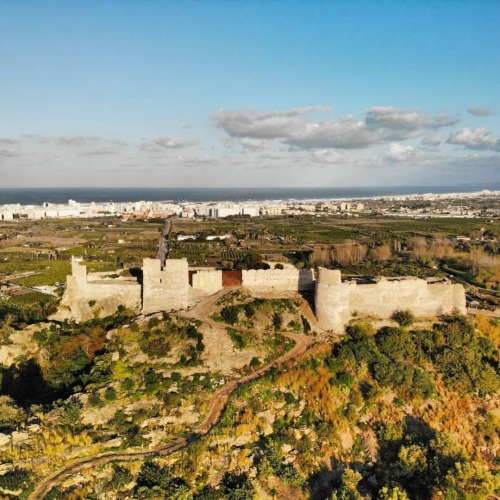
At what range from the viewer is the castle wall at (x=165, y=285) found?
1113 inches

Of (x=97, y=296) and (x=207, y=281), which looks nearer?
(x=97, y=296)

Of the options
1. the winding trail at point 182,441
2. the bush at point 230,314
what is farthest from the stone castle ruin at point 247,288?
the winding trail at point 182,441

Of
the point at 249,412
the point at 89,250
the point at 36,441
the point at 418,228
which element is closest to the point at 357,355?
the point at 249,412

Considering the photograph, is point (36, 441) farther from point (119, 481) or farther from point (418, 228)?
point (418, 228)

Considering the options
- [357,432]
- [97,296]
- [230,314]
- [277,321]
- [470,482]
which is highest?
[97,296]

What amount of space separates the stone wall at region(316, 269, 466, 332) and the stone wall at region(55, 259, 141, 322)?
11931 millimetres

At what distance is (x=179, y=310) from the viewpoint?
28.3 meters

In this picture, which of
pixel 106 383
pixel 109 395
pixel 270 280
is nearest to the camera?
pixel 109 395

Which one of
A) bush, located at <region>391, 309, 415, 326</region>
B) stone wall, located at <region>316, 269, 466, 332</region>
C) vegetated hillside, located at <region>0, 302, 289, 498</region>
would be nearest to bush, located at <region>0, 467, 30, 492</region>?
vegetated hillside, located at <region>0, 302, 289, 498</region>

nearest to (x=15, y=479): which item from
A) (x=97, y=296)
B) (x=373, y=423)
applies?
(x=97, y=296)

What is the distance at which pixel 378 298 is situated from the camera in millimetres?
28109

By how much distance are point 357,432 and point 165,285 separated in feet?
46.2

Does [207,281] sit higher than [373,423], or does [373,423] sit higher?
[207,281]

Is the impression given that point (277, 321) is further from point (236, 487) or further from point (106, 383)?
point (236, 487)
